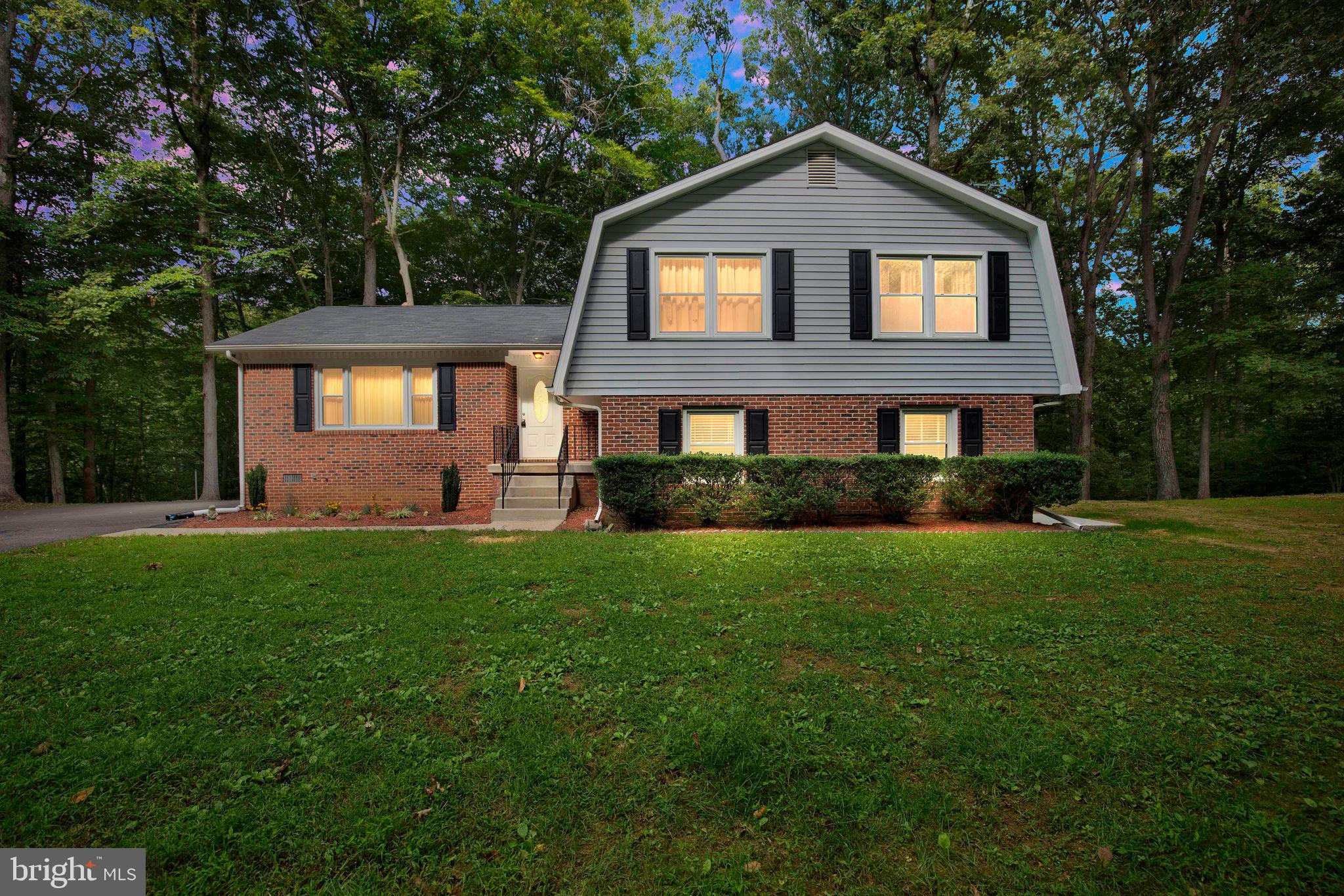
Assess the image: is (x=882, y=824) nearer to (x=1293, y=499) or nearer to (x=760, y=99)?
(x=1293, y=499)

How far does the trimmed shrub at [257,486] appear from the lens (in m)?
10.8

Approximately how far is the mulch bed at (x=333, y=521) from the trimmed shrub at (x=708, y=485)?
6.04 ft

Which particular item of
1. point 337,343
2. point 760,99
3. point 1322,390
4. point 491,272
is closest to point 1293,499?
point 1322,390

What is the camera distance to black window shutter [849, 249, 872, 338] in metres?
9.73

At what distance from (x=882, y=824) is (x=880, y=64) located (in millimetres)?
19461

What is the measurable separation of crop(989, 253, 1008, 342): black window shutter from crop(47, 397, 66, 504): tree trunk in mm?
27240

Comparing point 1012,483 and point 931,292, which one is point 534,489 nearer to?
point 1012,483

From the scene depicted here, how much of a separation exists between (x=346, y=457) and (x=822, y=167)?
11137 millimetres

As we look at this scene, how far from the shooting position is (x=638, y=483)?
7.91 metres

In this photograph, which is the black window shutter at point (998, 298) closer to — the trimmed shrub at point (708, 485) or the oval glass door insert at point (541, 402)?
the trimmed shrub at point (708, 485)

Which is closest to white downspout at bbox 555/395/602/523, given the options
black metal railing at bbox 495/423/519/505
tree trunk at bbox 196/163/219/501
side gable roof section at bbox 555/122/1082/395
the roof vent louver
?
side gable roof section at bbox 555/122/1082/395

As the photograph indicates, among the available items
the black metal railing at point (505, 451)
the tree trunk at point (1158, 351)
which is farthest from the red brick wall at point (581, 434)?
the tree trunk at point (1158, 351)

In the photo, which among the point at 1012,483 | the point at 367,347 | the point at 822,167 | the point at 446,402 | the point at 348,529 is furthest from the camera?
the point at 446,402

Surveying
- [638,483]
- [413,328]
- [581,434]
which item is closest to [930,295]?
[638,483]
